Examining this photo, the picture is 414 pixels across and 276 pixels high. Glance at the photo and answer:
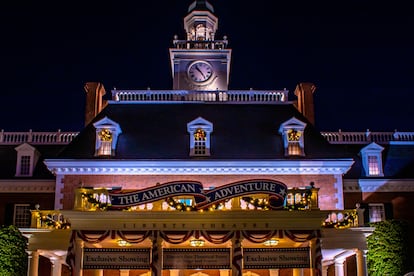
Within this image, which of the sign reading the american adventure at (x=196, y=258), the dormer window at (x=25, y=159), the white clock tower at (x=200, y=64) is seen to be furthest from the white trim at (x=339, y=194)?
the dormer window at (x=25, y=159)

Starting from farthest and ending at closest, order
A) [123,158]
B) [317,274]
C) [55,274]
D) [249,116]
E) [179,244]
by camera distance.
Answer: [249,116]
[123,158]
[55,274]
[179,244]
[317,274]

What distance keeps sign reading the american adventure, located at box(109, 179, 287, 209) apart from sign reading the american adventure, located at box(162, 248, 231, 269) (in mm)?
2288

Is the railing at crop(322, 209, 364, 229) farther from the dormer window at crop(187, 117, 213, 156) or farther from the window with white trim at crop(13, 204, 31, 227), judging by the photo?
the window with white trim at crop(13, 204, 31, 227)

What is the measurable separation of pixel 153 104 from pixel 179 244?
1560 cm

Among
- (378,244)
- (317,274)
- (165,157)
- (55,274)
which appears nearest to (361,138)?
(378,244)

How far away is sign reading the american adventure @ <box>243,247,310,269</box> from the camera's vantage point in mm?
28000

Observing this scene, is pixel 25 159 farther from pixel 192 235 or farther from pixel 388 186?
pixel 388 186

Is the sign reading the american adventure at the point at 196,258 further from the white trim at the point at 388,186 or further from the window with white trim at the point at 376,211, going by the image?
the white trim at the point at 388,186

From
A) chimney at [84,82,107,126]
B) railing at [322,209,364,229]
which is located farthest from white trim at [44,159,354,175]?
railing at [322,209,364,229]

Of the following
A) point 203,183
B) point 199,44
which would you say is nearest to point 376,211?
point 203,183

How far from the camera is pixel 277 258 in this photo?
2808 centimetres

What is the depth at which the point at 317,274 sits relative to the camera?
88.8 ft

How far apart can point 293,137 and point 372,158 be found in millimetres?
8057

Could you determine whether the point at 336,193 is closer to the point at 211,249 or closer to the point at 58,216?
the point at 211,249
